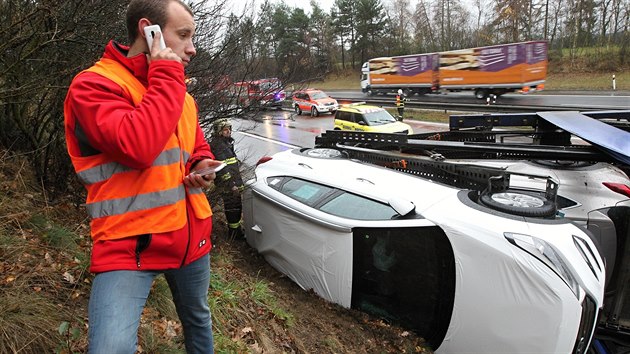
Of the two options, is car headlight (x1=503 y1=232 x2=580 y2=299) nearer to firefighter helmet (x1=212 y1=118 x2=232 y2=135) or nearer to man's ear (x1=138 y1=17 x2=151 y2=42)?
man's ear (x1=138 y1=17 x2=151 y2=42)

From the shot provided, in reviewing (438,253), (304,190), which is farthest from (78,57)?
(438,253)

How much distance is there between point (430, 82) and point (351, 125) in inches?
655

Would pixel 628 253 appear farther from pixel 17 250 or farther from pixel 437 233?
pixel 17 250

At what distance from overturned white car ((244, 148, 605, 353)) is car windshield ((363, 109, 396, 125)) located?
10.7 meters

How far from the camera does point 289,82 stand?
17.9ft

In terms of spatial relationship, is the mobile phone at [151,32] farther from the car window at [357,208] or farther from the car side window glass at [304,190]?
the car side window glass at [304,190]

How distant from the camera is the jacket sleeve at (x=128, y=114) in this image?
1.29 m

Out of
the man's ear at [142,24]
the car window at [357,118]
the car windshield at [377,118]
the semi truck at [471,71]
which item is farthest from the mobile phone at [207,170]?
the semi truck at [471,71]

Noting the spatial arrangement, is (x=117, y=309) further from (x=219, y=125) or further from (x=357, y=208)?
(x=219, y=125)

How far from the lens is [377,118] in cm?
1494

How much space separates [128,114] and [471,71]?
2765 cm

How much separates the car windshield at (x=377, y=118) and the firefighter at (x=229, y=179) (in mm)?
9829

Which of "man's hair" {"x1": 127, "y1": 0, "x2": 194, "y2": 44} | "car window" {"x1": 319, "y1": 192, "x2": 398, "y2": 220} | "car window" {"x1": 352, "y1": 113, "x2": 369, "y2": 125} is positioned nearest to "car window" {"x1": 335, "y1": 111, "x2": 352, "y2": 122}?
"car window" {"x1": 352, "y1": 113, "x2": 369, "y2": 125}

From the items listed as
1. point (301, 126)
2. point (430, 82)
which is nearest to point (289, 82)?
point (301, 126)
